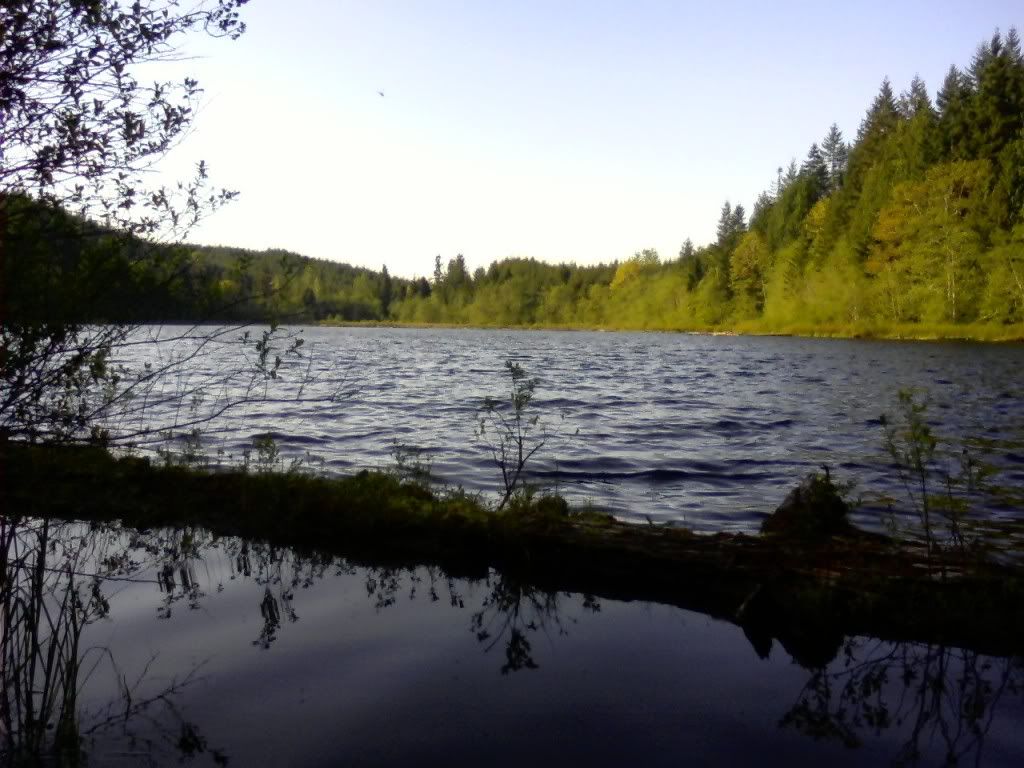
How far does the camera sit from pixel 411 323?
17138 centimetres

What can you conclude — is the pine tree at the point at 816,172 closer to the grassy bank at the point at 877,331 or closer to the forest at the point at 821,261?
the forest at the point at 821,261

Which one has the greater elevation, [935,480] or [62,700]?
[935,480]

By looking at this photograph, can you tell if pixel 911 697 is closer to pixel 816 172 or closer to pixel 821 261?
Result: pixel 821 261

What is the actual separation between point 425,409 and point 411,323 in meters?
153

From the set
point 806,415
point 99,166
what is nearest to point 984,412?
point 806,415

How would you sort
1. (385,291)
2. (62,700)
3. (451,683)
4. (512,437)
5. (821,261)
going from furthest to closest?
(385,291)
(821,261)
(512,437)
(451,683)
(62,700)

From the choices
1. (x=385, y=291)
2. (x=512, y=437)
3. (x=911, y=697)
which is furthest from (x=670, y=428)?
(x=385, y=291)

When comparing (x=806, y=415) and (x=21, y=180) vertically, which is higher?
(x=21, y=180)

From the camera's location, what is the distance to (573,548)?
6.75 m

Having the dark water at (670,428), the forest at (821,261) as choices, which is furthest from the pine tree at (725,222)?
the dark water at (670,428)

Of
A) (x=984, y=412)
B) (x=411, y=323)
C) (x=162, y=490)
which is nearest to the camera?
(x=162, y=490)

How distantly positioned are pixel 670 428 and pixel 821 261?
224 feet

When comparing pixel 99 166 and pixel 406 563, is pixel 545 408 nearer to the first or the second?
pixel 406 563

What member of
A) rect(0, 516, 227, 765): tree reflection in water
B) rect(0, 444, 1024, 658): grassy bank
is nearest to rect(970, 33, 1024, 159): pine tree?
rect(0, 444, 1024, 658): grassy bank
